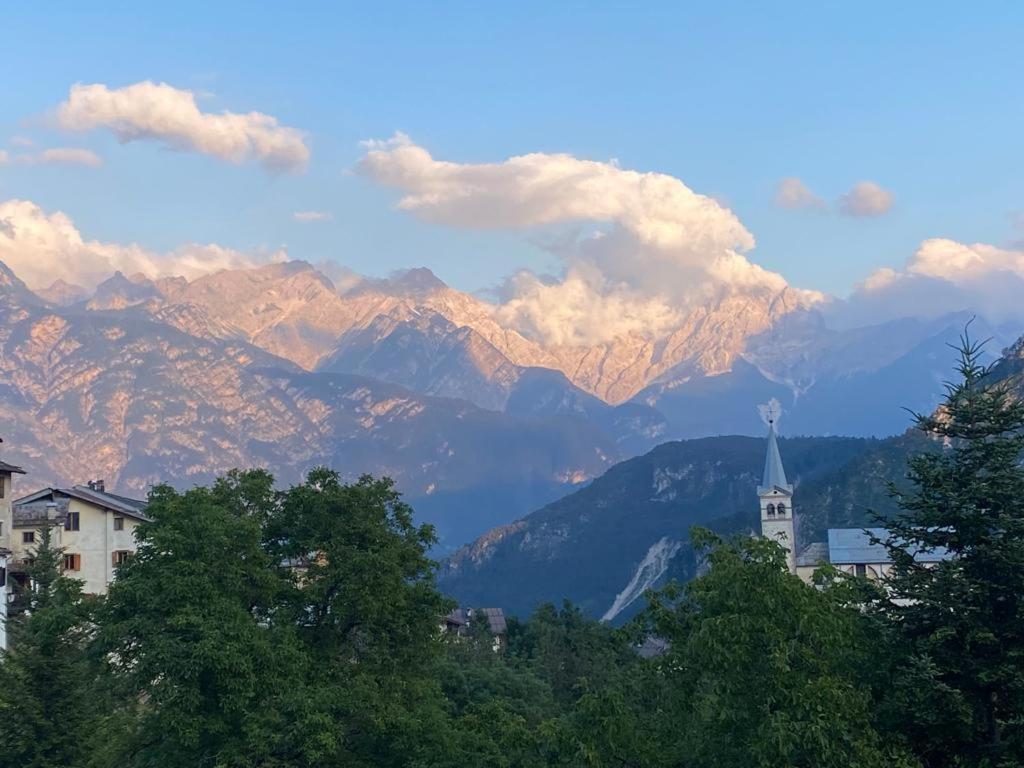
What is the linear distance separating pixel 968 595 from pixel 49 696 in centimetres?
3797

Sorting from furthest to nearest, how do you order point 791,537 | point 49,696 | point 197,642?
1. point 791,537
2. point 49,696
3. point 197,642

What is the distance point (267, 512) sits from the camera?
5738cm

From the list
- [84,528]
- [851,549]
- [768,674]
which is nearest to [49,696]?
[768,674]

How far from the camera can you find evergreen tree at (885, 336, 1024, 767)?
36.2 metres

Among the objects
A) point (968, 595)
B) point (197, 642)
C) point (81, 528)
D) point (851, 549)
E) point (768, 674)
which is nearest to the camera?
point (768, 674)

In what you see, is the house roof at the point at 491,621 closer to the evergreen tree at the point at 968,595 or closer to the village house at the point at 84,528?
the village house at the point at 84,528

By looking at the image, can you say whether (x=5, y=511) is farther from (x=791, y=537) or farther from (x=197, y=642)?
(x=791, y=537)

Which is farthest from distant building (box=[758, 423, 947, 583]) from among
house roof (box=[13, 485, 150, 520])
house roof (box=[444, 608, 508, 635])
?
house roof (box=[13, 485, 150, 520])

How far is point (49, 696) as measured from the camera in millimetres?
54219

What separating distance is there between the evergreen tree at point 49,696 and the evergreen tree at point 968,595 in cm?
3277

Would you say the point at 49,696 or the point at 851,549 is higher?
the point at 851,549

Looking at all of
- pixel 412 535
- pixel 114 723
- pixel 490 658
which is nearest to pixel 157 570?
pixel 114 723

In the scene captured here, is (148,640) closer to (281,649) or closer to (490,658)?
(281,649)

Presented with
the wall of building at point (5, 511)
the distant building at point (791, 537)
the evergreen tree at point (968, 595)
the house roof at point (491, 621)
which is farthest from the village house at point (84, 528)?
the distant building at point (791, 537)
